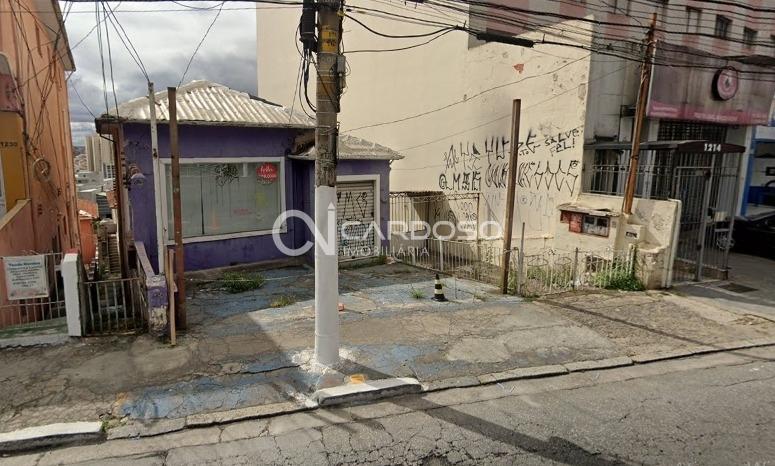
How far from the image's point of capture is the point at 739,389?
18.5 feet

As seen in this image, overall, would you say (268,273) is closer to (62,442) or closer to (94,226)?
(62,442)

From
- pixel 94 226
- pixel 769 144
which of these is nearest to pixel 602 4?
pixel 769 144

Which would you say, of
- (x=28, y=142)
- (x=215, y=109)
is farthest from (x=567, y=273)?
(x=28, y=142)

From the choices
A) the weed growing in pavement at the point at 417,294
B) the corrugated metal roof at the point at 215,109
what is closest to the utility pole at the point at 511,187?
the weed growing in pavement at the point at 417,294

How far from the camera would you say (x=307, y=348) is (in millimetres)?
6449

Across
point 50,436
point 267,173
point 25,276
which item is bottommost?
point 50,436

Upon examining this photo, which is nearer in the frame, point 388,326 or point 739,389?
point 739,389

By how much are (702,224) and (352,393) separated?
892cm

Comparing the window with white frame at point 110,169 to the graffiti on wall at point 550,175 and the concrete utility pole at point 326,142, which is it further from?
the graffiti on wall at point 550,175

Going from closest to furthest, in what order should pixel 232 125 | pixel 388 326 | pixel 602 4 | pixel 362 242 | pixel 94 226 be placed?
pixel 388 326, pixel 232 125, pixel 362 242, pixel 602 4, pixel 94 226

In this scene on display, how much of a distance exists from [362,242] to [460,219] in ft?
15.5

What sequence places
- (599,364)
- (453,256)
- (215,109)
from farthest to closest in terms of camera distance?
(453,256), (215,109), (599,364)

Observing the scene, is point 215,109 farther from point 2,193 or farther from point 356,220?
point 2,193

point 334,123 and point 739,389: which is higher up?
point 334,123
